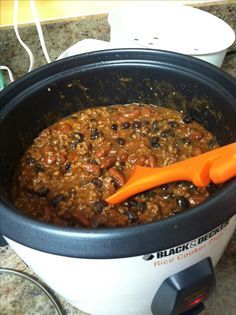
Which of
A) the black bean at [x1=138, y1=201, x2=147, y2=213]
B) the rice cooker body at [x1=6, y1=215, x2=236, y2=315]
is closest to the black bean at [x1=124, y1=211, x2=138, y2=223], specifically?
the black bean at [x1=138, y1=201, x2=147, y2=213]

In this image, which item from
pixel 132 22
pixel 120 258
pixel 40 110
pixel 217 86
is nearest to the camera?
pixel 120 258

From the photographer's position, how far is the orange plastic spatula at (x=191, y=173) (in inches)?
22.6

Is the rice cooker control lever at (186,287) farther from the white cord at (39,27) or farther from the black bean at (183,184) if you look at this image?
the white cord at (39,27)

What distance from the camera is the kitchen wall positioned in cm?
107

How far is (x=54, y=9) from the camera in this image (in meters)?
1.09

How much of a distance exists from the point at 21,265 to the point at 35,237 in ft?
1.13

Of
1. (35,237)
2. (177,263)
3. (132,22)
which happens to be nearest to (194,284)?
(177,263)

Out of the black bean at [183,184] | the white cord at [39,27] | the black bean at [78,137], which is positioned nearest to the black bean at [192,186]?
the black bean at [183,184]

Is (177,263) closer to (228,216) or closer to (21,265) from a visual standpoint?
(228,216)

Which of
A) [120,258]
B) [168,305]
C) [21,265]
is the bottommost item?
[21,265]

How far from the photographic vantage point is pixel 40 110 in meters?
0.81

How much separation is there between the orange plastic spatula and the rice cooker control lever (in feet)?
0.37

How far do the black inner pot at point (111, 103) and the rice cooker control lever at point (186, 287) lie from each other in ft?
0.27

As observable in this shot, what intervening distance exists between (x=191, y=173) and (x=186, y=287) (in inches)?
6.2
